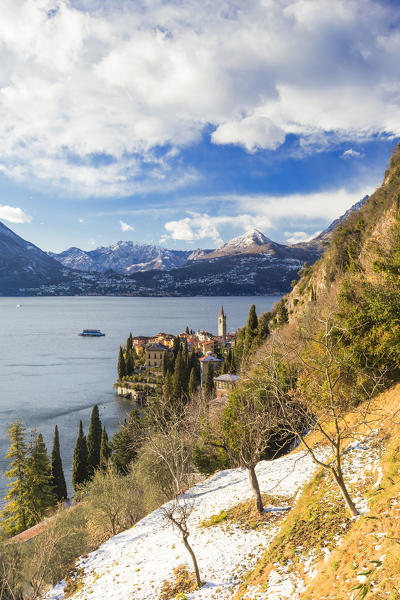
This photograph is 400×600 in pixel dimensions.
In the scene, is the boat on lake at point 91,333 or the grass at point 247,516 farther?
the boat on lake at point 91,333

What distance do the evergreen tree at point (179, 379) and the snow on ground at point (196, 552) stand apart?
109 feet

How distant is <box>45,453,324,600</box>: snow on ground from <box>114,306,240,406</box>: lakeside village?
19.6 metres

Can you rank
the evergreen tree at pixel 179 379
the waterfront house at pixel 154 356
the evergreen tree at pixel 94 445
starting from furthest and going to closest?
the waterfront house at pixel 154 356
the evergreen tree at pixel 179 379
the evergreen tree at pixel 94 445

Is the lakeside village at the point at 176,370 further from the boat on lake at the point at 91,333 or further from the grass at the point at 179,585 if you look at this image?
the boat on lake at the point at 91,333

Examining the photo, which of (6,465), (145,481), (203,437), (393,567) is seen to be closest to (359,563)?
(393,567)

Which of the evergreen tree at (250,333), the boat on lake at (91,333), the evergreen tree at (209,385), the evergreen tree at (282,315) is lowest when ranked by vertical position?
the boat on lake at (91,333)

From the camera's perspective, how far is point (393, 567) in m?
6.34

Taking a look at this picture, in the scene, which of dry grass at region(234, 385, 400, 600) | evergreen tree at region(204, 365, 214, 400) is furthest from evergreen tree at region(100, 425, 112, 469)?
dry grass at region(234, 385, 400, 600)

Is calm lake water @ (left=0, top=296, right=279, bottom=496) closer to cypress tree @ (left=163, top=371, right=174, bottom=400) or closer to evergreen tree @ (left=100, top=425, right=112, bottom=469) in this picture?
evergreen tree @ (left=100, top=425, right=112, bottom=469)

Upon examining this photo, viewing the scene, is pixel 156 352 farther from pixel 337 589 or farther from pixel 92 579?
pixel 337 589

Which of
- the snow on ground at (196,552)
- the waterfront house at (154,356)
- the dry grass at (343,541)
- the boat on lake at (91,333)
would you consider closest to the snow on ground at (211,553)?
the snow on ground at (196,552)

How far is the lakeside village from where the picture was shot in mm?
51500

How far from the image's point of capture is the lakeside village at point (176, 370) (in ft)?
169

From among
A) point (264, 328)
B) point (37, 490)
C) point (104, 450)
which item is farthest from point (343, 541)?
point (264, 328)
